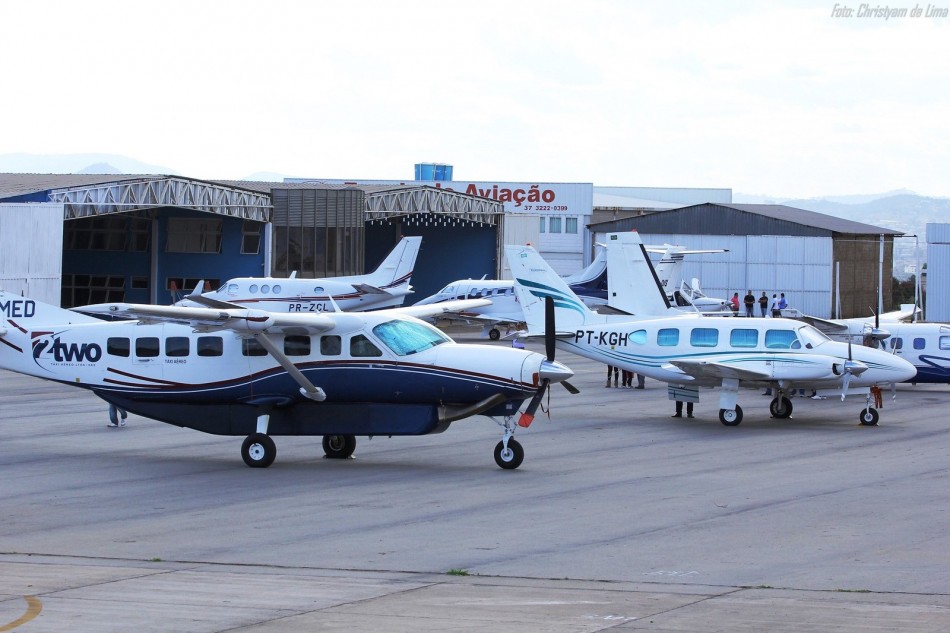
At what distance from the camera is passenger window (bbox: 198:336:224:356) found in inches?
727

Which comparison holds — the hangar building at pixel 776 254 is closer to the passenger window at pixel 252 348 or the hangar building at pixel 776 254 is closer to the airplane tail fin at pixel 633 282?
the airplane tail fin at pixel 633 282

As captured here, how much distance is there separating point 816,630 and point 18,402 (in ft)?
72.8

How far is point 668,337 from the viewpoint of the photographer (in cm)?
2525

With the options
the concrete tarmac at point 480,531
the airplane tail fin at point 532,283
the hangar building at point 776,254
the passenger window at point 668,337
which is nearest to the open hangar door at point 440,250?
the hangar building at point 776,254

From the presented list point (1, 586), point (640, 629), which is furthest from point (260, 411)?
point (640, 629)

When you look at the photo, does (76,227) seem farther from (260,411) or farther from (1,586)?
(1,586)

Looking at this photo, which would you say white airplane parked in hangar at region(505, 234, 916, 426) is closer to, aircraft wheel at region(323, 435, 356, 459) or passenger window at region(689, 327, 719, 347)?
passenger window at region(689, 327, 719, 347)

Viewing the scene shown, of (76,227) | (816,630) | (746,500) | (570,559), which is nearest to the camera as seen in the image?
(816,630)

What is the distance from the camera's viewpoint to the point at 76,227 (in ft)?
194

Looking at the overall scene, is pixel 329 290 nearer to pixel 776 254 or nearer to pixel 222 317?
pixel 776 254

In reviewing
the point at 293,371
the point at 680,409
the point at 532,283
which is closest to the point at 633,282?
the point at 532,283

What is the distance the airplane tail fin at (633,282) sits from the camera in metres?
29.1

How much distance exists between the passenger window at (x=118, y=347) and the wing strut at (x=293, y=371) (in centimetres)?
243

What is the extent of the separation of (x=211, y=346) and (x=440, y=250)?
48.0m
